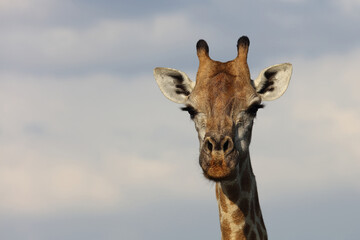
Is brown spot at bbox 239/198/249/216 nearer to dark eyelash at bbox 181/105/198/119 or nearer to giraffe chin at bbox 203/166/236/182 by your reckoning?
giraffe chin at bbox 203/166/236/182

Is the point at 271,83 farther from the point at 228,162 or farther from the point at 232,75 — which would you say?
the point at 228,162

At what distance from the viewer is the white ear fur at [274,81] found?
16016mm

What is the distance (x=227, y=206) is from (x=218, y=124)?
5.81ft

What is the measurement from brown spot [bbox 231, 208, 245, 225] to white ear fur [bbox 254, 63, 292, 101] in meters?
2.52

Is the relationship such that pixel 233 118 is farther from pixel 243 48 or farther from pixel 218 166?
pixel 243 48

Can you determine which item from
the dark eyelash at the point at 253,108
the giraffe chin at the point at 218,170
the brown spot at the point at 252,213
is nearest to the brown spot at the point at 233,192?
the brown spot at the point at 252,213

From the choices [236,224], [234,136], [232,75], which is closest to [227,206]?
[236,224]

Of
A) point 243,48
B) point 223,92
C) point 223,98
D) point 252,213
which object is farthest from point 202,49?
point 252,213

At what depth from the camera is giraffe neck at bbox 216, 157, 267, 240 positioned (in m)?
15.0

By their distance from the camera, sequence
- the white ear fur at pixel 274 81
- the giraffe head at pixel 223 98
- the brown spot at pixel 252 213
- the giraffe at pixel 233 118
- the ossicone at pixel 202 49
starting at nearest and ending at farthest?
the giraffe head at pixel 223 98
the giraffe at pixel 233 118
the brown spot at pixel 252 213
the white ear fur at pixel 274 81
the ossicone at pixel 202 49

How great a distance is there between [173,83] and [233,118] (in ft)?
7.13

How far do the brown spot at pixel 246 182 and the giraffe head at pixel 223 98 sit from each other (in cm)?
42

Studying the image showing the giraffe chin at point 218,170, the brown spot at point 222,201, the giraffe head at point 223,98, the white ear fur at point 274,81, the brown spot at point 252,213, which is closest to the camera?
the giraffe chin at point 218,170

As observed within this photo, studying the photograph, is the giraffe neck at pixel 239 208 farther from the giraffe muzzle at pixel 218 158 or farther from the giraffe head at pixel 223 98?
the giraffe muzzle at pixel 218 158
